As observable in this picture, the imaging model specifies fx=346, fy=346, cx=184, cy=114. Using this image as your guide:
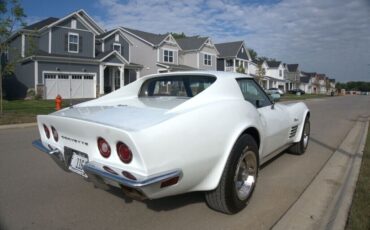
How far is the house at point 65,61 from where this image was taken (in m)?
27.0

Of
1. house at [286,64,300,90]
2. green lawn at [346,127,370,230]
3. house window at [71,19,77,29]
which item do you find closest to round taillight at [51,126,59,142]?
green lawn at [346,127,370,230]

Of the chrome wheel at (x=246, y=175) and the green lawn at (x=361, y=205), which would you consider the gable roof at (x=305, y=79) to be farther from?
the chrome wheel at (x=246, y=175)

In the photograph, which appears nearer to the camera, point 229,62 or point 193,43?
point 193,43

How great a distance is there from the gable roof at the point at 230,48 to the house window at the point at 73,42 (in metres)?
24.9

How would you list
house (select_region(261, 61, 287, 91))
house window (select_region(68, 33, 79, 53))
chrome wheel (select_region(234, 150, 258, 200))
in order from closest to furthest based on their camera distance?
chrome wheel (select_region(234, 150, 258, 200)) → house window (select_region(68, 33, 79, 53)) → house (select_region(261, 61, 287, 91))

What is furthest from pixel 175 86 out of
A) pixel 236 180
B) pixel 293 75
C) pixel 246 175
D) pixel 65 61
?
pixel 293 75

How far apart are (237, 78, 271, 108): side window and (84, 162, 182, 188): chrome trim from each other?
189 centimetres

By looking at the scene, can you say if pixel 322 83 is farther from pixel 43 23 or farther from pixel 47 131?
pixel 47 131

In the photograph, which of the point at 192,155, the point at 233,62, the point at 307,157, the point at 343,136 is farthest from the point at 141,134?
the point at 233,62

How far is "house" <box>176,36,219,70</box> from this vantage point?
42906mm

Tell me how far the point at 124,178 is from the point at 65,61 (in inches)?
1069

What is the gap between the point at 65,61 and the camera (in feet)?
91.9

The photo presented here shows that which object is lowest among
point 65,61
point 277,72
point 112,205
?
point 112,205

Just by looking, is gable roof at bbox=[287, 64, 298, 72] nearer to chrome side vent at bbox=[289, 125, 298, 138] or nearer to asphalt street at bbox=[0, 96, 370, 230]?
chrome side vent at bbox=[289, 125, 298, 138]
